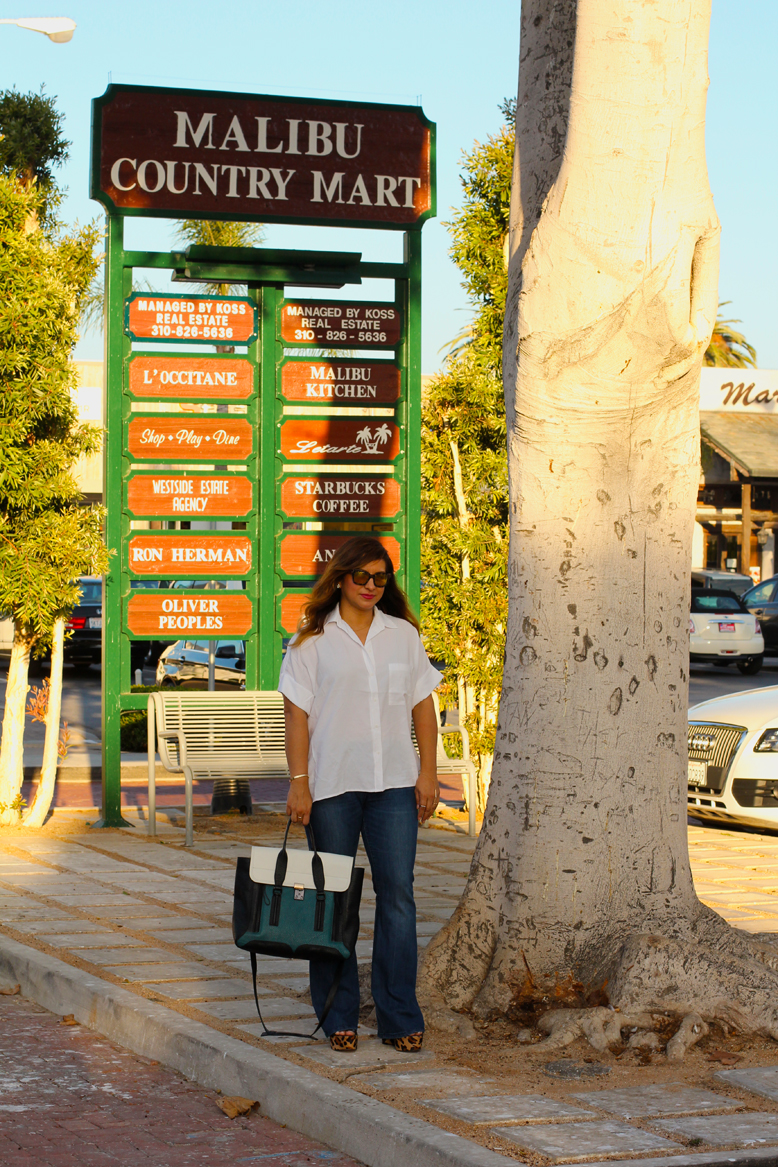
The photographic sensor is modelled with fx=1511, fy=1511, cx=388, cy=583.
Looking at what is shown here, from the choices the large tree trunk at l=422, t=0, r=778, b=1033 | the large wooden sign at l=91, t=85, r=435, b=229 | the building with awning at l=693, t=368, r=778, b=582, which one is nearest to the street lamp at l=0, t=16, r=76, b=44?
the large wooden sign at l=91, t=85, r=435, b=229

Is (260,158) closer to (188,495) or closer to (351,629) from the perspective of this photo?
(188,495)

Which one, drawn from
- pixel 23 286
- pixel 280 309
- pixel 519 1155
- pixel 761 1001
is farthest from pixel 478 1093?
pixel 280 309

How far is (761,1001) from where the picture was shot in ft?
17.9

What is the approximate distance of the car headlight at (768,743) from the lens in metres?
10.9

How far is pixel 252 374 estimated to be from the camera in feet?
37.7

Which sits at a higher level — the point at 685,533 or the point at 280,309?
the point at 280,309

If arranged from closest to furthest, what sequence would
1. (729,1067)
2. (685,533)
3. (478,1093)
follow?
1. (478,1093)
2. (729,1067)
3. (685,533)

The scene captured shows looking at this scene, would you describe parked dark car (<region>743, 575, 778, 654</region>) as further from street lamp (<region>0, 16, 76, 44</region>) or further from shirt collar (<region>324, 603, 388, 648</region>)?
shirt collar (<region>324, 603, 388, 648</region>)

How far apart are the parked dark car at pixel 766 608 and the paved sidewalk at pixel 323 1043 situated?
79.9ft

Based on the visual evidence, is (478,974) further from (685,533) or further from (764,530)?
(764,530)

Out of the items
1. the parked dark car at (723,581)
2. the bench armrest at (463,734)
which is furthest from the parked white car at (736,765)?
the parked dark car at (723,581)

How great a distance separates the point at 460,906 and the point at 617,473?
70.9 inches

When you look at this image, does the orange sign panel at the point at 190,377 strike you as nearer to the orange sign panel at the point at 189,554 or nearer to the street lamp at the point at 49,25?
the orange sign panel at the point at 189,554

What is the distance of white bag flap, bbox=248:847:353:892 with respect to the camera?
5.21 meters
